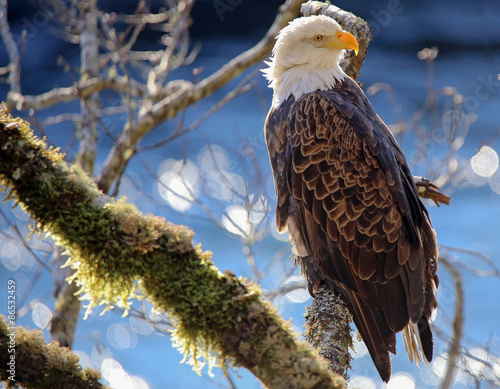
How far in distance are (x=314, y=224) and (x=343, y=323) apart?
2.14ft

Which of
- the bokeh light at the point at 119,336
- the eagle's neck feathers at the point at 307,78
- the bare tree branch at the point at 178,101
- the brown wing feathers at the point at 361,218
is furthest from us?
the bokeh light at the point at 119,336

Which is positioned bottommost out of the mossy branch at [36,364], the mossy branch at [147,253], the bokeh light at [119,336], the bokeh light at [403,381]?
the mossy branch at [36,364]

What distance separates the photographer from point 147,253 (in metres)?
1.66

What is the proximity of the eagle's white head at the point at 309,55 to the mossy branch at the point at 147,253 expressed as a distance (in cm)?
231

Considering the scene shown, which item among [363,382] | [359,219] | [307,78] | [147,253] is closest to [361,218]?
[359,219]

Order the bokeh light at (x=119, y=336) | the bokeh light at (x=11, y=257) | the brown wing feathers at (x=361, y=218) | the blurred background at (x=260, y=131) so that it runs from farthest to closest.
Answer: the bokeh light at (x=119, y=336)
the bokeh light at (x=11, y=257)
the blurred background at (x=260, y=131)
the brown wing feathers at (x=361, y=218)

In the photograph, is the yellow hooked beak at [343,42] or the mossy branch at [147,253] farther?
the yellow hooked beak at [343,42]

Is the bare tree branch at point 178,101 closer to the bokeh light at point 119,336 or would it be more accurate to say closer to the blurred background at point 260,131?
the blurred background at point 260,131

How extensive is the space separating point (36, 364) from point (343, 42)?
9.35 feet

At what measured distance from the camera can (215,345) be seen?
1647 millimetres

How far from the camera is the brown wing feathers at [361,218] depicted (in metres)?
3.35

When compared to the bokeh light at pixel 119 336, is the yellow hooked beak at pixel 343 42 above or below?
above

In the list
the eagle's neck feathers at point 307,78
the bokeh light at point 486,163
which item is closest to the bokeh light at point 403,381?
the bokeh light at point 486,163

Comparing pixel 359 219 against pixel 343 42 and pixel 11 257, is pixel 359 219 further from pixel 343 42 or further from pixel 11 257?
pixel 11 257
